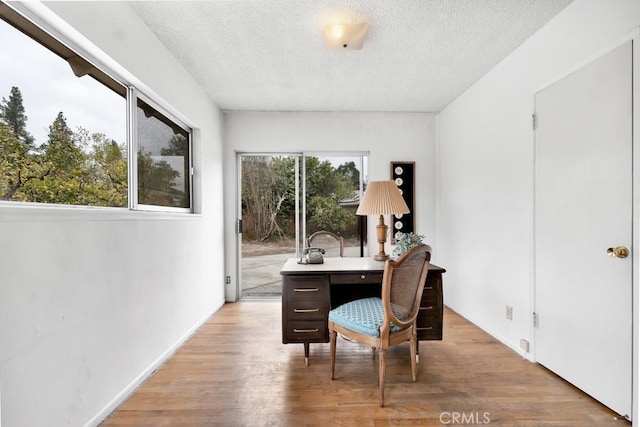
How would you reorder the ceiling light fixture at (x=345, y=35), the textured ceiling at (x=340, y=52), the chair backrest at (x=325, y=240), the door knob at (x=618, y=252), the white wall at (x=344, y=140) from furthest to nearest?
the white wall at (x=344, y=140)
the chair backrest at (x=325, y=240)
the ceiling light fixture at (x=345, y=35)
the textured ceiling at (x=340, y=52)
the door knob at (x=618, y=252)

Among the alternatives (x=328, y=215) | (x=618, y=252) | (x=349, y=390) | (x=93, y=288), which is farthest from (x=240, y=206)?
(x=618, y=252)

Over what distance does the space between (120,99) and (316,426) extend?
2.37 meters

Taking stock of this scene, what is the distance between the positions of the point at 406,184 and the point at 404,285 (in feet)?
8.04

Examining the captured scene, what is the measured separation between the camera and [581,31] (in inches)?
Result: 73.9

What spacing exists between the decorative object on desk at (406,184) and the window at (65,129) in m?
2.89

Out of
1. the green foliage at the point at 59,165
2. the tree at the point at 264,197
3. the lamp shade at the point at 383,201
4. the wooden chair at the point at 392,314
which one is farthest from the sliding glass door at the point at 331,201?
the green foliage at the point at 59,165

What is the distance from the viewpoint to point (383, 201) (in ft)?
8.02

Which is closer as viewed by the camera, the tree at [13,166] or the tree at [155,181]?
the tree at [13,166]

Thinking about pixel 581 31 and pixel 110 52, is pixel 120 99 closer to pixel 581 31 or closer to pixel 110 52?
pixel 110 52

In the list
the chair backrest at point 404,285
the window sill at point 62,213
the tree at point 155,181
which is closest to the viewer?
the window sill at point 62,213

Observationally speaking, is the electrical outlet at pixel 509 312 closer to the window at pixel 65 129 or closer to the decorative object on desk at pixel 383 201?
the decorative object on desk at pixel 383 201

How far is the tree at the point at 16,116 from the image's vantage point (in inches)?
49.2

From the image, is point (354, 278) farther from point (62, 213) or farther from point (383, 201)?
point (62, 213)

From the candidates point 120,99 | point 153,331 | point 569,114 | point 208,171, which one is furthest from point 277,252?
point 569,114
